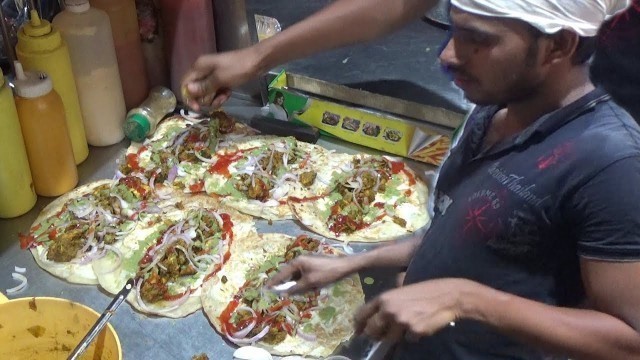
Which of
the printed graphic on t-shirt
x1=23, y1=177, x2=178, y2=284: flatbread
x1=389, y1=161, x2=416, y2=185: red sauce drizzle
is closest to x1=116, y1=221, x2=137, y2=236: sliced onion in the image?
x1=23, y1=177, x2=178, y2=284: flatbread

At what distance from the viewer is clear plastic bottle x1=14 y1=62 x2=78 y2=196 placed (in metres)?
1.45

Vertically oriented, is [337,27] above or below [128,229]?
above

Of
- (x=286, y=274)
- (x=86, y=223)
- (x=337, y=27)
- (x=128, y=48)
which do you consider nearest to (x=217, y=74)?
(x=337, y=27)

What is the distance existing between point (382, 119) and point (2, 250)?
86 cm

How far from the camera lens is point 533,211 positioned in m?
0.79

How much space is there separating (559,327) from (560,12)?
12.7 inches

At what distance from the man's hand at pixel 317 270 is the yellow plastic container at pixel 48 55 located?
780 millimetres

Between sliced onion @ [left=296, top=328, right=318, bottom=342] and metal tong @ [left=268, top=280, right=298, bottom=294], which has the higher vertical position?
metal tong @ [left=268, top=280, right=298, bottom=294]

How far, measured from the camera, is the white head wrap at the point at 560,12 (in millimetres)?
707

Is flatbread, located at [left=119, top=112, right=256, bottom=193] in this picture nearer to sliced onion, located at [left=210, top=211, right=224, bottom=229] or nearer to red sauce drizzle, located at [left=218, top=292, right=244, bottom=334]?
sliced onion, located at [left=210, top=211, right=224, bottom=229]

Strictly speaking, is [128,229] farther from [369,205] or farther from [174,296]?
[369,205]

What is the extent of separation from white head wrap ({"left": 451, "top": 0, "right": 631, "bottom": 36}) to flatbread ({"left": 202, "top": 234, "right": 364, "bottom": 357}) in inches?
28.0

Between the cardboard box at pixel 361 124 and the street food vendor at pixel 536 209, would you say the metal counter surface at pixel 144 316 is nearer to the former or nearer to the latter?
the cardboard box at pixel 361 124

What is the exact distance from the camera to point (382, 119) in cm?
163
